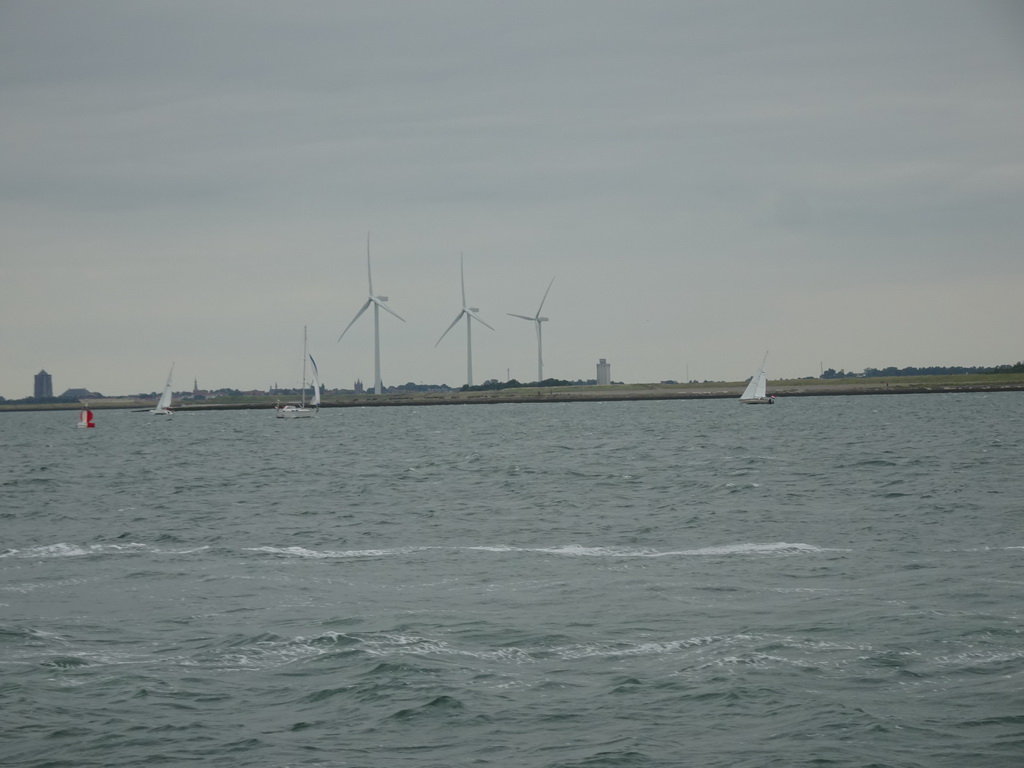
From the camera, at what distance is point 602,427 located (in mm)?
160625

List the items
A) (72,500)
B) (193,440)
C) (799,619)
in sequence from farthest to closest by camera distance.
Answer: (193,440)
(72,500)
(799,619)

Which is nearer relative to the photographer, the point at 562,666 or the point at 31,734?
the point at 31,734

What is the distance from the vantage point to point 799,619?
89.1 ft

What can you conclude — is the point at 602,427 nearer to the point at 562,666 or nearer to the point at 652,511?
the point at 652,511

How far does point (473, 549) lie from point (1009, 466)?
44.7 m

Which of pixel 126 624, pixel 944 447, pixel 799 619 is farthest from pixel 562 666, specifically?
pixel 944 447

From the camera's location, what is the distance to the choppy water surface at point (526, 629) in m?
19.2

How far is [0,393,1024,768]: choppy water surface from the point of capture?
1920 centimetres

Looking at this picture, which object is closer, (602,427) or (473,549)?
(473,549)

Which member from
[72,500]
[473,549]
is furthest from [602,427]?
[473,549]

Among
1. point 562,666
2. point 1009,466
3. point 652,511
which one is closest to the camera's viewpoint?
point 562,666

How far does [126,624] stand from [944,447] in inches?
3102

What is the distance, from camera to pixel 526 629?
27.0 meters

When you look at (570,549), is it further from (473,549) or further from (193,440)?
(193,440)
